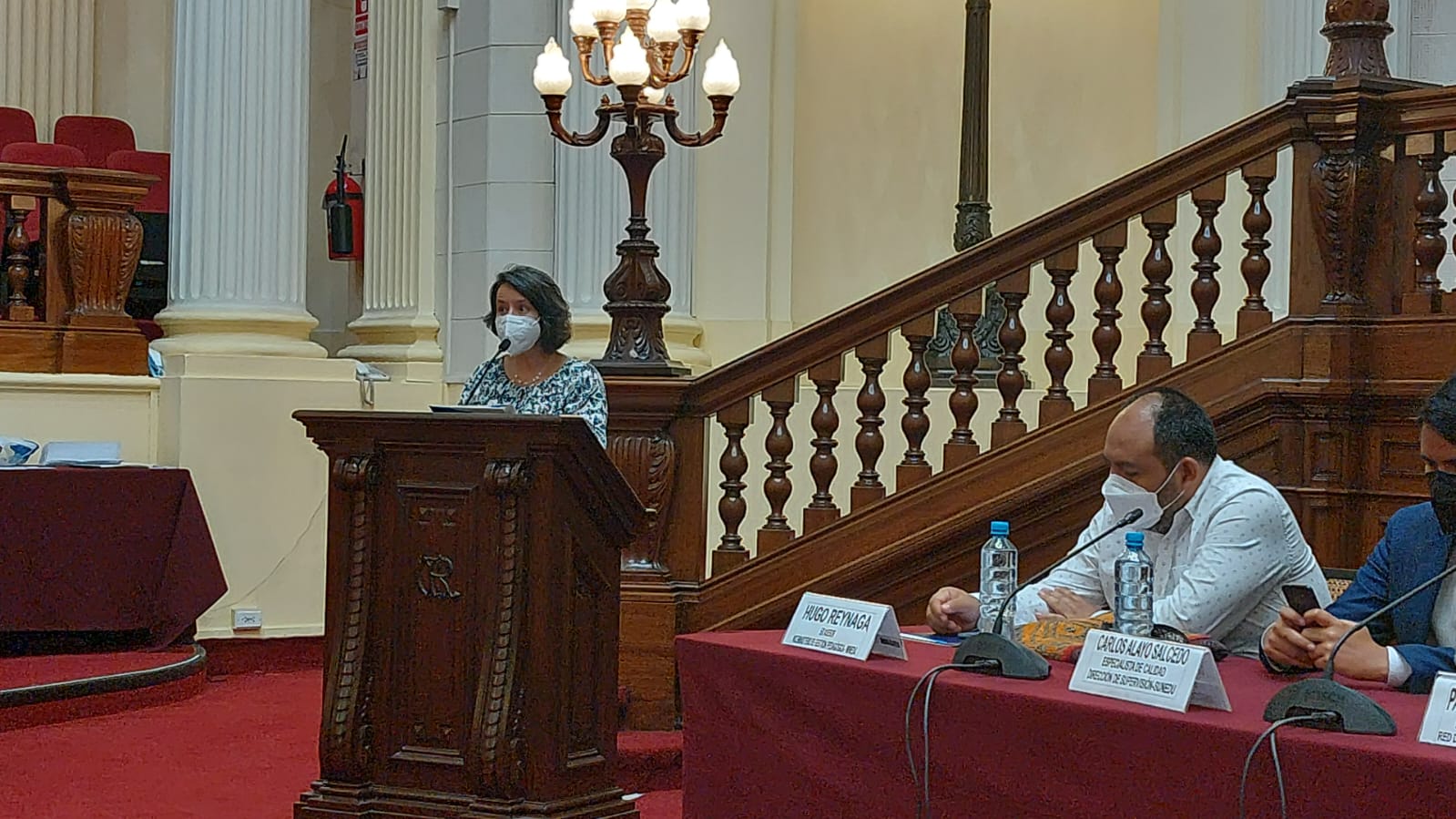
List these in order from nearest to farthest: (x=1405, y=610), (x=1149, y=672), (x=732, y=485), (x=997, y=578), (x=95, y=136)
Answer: (x=1149, y=672), (x=1405, y=610), (x=997, y=578), (x=732, y=485), (x=95, y=136)

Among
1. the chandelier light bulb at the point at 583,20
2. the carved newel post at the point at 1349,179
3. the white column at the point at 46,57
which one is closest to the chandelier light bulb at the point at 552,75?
the chandelier light bulb at the point at 583,20

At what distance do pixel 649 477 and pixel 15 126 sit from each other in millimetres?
5632

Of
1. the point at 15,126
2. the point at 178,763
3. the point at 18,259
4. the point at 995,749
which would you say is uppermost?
the point at 15,126

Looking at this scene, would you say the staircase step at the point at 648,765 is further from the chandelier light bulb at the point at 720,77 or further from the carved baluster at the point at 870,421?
the chandelier light bulb at the point at 720,77

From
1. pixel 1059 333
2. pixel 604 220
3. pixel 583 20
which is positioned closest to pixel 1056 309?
pixel 1059 333

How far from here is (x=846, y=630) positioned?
3.63 m

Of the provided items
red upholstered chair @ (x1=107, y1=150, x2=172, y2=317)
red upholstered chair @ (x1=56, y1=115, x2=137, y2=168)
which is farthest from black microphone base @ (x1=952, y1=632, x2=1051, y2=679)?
red upholstered chair @ (x1=56, y1=115, x2=137, y2=168)

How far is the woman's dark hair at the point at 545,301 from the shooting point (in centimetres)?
543

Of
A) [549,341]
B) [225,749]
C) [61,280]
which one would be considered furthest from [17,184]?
[549,341]

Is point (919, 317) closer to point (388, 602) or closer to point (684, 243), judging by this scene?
point (388, 602)

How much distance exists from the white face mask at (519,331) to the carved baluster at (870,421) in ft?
3.48

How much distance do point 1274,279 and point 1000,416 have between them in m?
2.93

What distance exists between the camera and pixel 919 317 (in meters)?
6.00

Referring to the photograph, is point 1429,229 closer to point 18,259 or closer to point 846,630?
point 846,630
